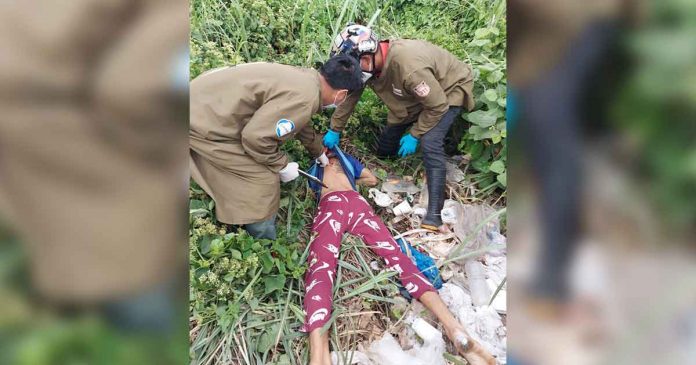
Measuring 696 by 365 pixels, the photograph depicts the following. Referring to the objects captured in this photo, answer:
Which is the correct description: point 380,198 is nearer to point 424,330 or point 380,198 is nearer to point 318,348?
point 424,330

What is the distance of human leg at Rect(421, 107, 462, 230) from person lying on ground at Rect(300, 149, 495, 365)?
18.7 inches

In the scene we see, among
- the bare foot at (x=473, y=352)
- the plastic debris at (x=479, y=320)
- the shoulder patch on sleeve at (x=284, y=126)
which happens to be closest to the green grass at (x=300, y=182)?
the plastic debris at (x=479, y=320)

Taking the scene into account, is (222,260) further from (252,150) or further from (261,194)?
(252,150)

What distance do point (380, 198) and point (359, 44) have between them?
1194mm

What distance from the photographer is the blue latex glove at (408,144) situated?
11.8 ft

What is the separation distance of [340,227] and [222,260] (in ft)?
2.88

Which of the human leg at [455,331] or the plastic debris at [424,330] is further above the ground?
the human leg at [455,331]
